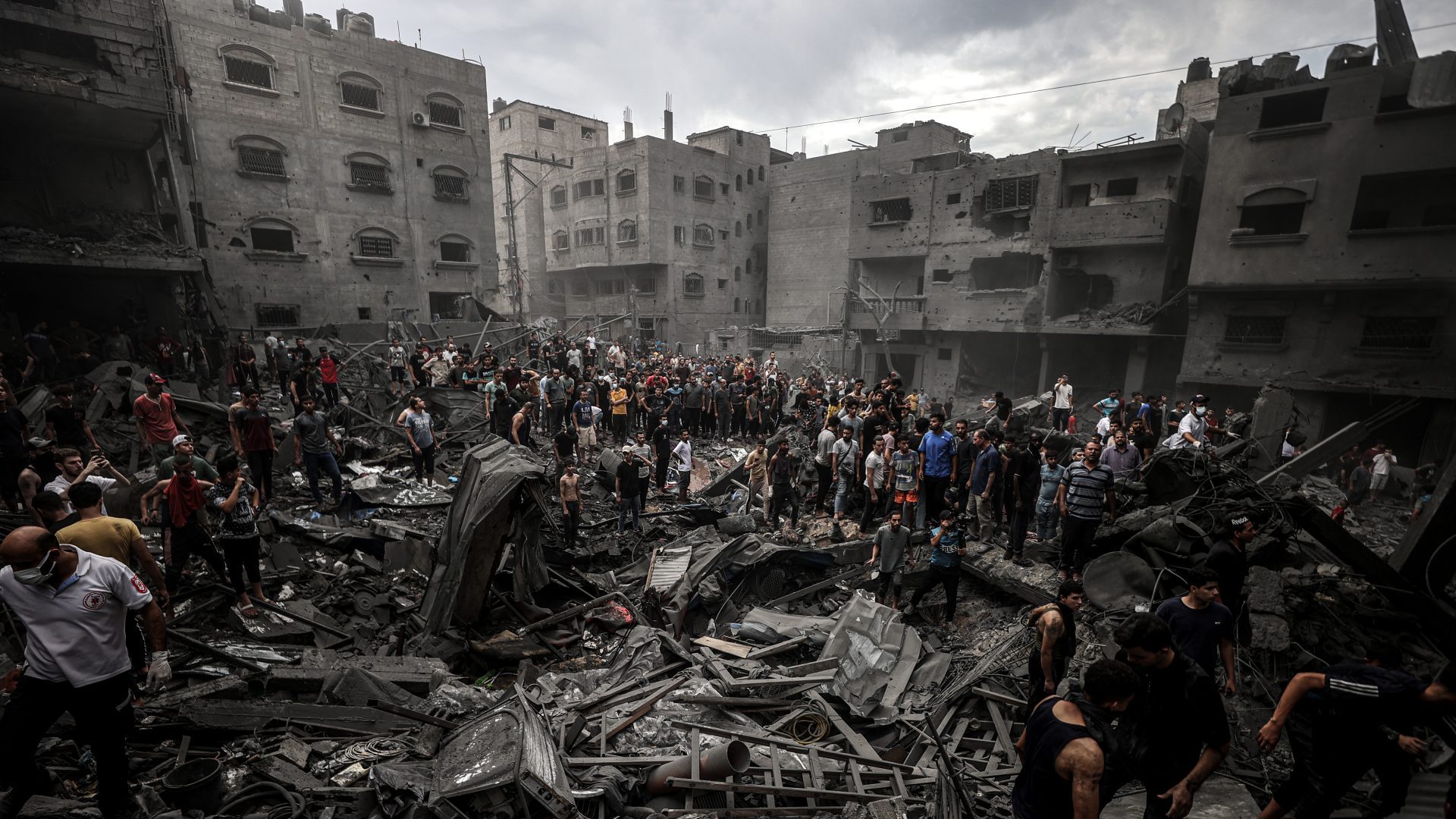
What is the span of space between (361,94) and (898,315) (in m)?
25.0

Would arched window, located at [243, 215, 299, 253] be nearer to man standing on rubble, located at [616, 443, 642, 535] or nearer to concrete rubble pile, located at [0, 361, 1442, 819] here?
concrete rubble pile, located at [0, 361, 1442, 819]

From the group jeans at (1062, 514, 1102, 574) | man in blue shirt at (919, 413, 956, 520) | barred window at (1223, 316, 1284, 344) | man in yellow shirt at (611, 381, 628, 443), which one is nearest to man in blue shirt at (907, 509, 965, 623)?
jeans at (1062, 514, 1102, 574)

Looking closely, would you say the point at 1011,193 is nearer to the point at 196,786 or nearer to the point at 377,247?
the point at 377,247

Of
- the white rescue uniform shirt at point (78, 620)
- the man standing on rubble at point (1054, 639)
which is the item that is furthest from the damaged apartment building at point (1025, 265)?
the white rescue uniform shirt at point (78, 620)

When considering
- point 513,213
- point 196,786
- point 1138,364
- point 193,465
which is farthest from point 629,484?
point 513,213

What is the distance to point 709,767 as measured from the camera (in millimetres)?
4543

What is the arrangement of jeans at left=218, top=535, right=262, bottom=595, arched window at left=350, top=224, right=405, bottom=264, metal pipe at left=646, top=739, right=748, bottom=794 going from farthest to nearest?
arched window at left=350, top=224, right=405, bottom=264
jeans at left=218, top=535, right=262, bottom=595
metal pipe at left=646, top=739, right=748, bottom=794

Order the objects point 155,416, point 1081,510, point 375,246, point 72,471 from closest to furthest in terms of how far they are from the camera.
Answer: point 72,471 < point 1081,510 < point 155,416 < point 375,246

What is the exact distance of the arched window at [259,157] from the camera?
72.9ft

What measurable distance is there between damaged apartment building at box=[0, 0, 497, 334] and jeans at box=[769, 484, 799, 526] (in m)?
17.0

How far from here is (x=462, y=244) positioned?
1097 inches

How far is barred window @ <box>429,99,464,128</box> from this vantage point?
86.1 ft

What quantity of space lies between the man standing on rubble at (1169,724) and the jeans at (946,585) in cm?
394

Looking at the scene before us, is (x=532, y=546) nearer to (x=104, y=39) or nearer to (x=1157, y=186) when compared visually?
(x=104, y=39)
